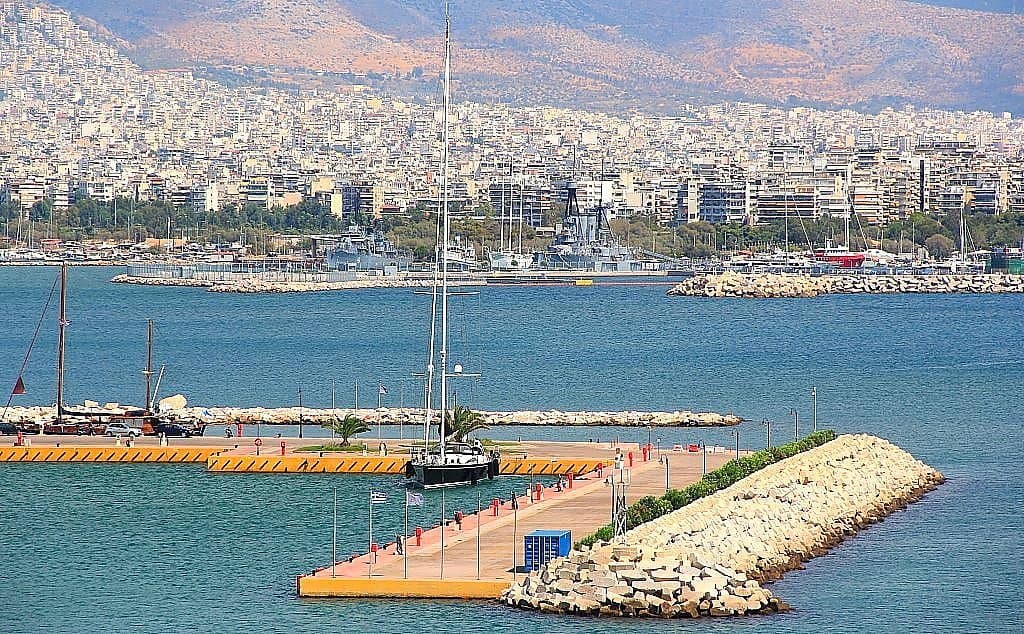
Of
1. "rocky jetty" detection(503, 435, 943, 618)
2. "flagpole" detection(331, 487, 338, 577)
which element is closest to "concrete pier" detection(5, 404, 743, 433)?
"rocky jetty" detection(503, 435, 943, 618)

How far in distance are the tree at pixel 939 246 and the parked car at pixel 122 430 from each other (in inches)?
3517

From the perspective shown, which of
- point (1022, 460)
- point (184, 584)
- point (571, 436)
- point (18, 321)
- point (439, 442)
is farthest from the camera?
point (18, 321)

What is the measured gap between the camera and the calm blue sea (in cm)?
1983

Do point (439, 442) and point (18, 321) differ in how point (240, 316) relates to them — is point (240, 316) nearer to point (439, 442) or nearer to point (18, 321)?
point (18, 321)

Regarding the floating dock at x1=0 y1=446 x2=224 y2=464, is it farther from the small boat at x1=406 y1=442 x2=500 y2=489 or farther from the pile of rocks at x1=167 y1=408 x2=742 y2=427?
the pile of rocks at x1=167 y1=408 x2=742 y2=427

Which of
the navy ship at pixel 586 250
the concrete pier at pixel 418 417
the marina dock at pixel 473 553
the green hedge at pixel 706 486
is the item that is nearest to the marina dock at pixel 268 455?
the green hedge at pixel 706 486

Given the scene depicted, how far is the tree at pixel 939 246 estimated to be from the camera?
118750 mm

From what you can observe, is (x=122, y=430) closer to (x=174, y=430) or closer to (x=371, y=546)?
(x=174, y=430)

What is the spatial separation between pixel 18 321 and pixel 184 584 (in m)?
51.5

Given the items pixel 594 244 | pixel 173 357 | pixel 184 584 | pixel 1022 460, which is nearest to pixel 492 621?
pixel 184 584

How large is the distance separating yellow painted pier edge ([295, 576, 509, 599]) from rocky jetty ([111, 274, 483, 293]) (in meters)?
75.3

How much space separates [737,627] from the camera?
1830 centimetres

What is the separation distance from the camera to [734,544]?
67.6 ft

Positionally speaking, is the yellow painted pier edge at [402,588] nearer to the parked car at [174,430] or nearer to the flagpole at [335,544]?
the flagpole at [335,544]
